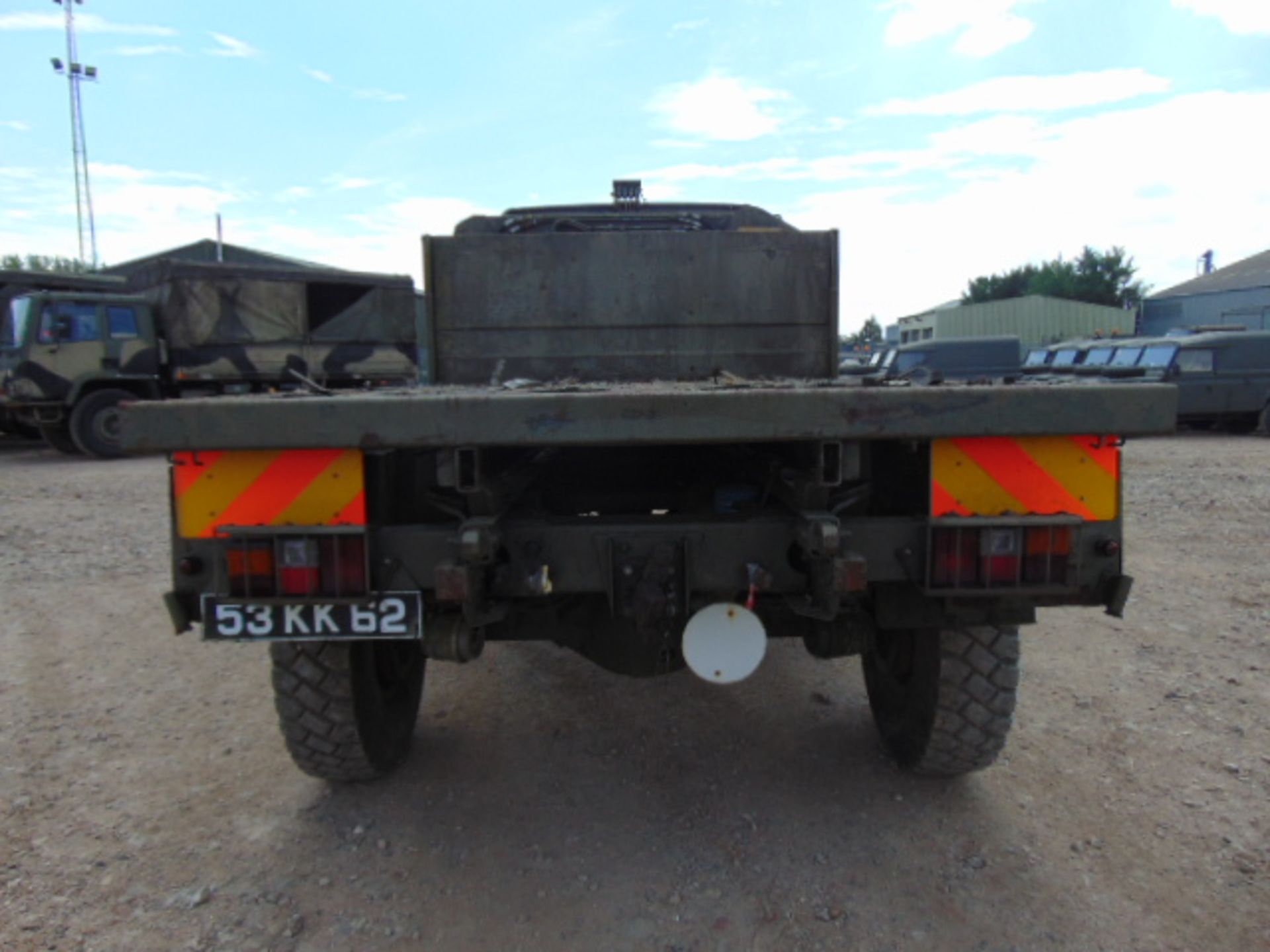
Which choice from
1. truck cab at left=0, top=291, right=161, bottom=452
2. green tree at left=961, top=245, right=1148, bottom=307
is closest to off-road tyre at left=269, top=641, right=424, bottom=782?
truck cab at left=0, top=291, right=161, bottom=452

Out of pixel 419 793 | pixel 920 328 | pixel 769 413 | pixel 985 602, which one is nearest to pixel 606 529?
pixel 769 413

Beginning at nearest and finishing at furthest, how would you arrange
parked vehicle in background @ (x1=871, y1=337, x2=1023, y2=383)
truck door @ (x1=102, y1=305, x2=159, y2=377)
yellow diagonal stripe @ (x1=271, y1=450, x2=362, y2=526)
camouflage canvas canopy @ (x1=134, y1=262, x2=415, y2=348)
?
yellow diagonal stripe @ (x1=271, y1=450, x2=362, y2=526) < truck door @ (x1=102, y1=305, x2=159, y2=377) < camouflage canvas canopy @ (x1=134, y1=262, x2=415, y2=348) < parked vehicle in background @ (x1=871, y1=337, x2=1023, y2=383)

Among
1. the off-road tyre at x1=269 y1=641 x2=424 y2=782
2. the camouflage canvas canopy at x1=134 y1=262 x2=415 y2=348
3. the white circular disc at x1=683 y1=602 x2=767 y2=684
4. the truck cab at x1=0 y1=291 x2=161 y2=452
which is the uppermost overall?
the camouflage canvas canopy at x1=134 y1=262 x2=415 y2=348

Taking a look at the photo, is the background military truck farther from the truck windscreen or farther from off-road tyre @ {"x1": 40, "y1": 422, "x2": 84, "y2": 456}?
the truck windscreen

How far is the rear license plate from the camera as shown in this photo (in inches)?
89.0

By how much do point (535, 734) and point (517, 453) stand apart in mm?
1240

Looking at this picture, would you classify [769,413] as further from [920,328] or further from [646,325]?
[920,328]

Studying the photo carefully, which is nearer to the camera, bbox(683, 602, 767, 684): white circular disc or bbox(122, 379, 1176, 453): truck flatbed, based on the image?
bbox(122, 379, 1176, 453): truck flatbed

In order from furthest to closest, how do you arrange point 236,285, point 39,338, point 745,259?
point 236,285
point 39,338
point 745,259

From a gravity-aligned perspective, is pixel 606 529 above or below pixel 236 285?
below

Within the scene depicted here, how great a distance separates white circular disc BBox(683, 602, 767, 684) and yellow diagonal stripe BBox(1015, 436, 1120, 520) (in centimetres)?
83

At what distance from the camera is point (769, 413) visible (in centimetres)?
206

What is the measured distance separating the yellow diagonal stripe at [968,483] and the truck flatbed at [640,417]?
0.11 metres

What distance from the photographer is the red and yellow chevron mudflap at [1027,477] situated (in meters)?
2.20
